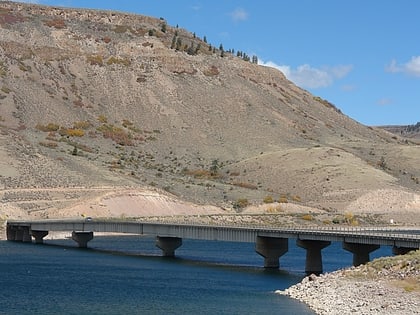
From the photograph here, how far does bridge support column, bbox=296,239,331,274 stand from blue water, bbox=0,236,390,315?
4.50 ft

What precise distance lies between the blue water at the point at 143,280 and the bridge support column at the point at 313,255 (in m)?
1.37

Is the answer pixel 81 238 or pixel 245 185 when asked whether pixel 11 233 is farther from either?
pixel 245 185

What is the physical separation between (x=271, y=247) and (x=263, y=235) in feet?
4.16

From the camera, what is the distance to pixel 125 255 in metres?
84.8

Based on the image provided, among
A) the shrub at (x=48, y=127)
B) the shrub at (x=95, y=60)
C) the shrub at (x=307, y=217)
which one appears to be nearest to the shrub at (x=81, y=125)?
the shrub at (x=48, y=127)

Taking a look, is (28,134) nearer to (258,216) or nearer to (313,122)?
(258,216)

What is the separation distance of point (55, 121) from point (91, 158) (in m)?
22.6

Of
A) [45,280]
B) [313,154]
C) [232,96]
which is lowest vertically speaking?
Result: [45,280]

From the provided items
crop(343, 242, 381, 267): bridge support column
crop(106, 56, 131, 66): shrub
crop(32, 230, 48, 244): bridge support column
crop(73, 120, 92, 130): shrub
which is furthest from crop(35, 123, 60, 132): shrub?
crop(343, 242, 381, 267): bridge support column

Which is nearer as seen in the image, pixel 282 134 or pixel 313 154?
pixel 313 154

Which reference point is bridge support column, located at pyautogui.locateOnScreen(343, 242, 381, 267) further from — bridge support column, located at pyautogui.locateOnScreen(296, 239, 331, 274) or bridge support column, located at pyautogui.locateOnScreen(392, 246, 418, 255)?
bridge support column, located at pyautogui.locateOnScreen(296, 239, 331, 274)

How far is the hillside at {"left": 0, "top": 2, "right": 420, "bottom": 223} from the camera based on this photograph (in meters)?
126

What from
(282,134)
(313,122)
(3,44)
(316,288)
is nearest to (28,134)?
(3,44)

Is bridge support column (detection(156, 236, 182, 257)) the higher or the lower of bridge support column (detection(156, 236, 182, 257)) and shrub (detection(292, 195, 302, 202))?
the lower
